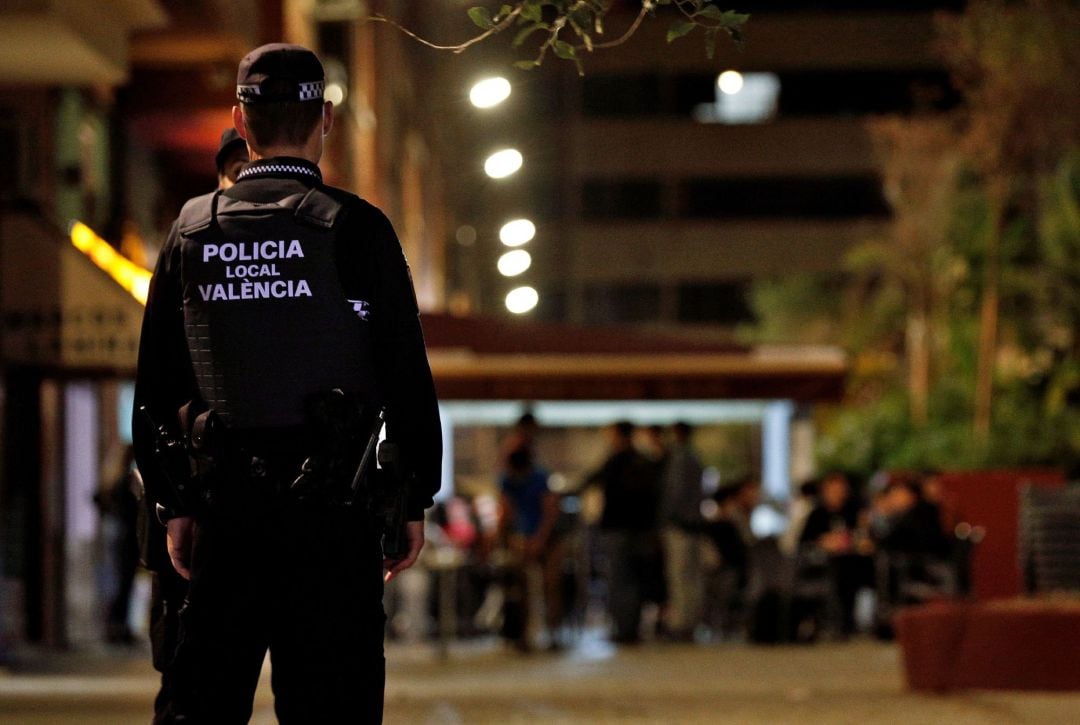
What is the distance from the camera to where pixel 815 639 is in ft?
55.0

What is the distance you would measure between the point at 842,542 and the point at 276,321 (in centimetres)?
1373

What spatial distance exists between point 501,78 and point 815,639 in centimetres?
1065

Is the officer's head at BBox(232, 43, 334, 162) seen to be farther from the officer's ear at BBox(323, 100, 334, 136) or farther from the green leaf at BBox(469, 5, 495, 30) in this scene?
the green leaf at BBox(469, 5, 495, 30)

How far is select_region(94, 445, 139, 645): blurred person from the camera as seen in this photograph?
15195 millimetres

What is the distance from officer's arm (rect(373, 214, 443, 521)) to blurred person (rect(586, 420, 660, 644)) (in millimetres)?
11685

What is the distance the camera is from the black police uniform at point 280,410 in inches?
157

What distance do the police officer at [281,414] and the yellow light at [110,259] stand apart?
479 inches

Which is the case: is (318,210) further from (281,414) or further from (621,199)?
(621,199)

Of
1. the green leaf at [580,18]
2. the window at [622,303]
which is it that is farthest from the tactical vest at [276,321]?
the window at [622,303]

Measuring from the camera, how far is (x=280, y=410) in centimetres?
407

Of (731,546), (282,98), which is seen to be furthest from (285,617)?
(731,546)

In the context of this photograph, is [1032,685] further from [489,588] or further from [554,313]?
[554,313]

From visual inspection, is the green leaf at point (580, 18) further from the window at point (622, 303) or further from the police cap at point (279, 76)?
the window at point (622, 303)

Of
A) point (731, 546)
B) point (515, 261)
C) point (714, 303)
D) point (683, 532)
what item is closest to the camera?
point (683, 532)
